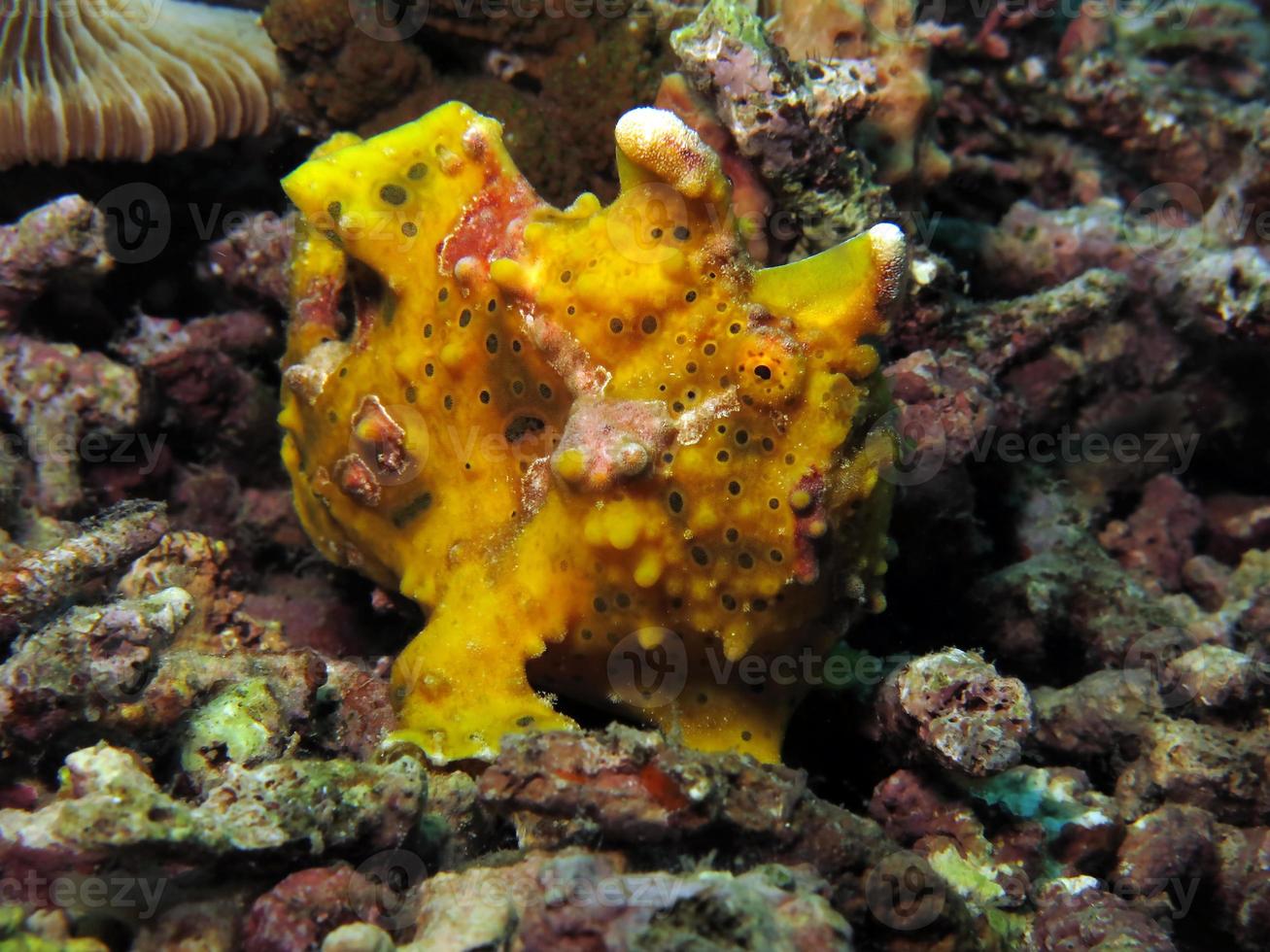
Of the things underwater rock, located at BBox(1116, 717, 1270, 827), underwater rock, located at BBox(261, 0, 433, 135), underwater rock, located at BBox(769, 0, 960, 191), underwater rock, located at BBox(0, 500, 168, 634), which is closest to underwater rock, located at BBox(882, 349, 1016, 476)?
underwater rock, located at BBox(769, 0, 960, 191)

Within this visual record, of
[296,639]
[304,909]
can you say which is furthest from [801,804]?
[296,639]

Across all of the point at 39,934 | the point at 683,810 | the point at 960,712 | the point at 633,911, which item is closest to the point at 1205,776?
the point at 960,712

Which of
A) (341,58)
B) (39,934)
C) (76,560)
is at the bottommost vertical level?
(39,934)

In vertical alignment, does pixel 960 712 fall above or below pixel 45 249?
below

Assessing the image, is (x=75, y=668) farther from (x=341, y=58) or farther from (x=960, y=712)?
(x=341, y=58)

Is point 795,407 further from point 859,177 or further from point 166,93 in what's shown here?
point 166,93

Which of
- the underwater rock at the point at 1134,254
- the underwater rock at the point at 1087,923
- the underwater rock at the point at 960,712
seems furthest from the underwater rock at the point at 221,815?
the underwater rock at the point at 1134,254
